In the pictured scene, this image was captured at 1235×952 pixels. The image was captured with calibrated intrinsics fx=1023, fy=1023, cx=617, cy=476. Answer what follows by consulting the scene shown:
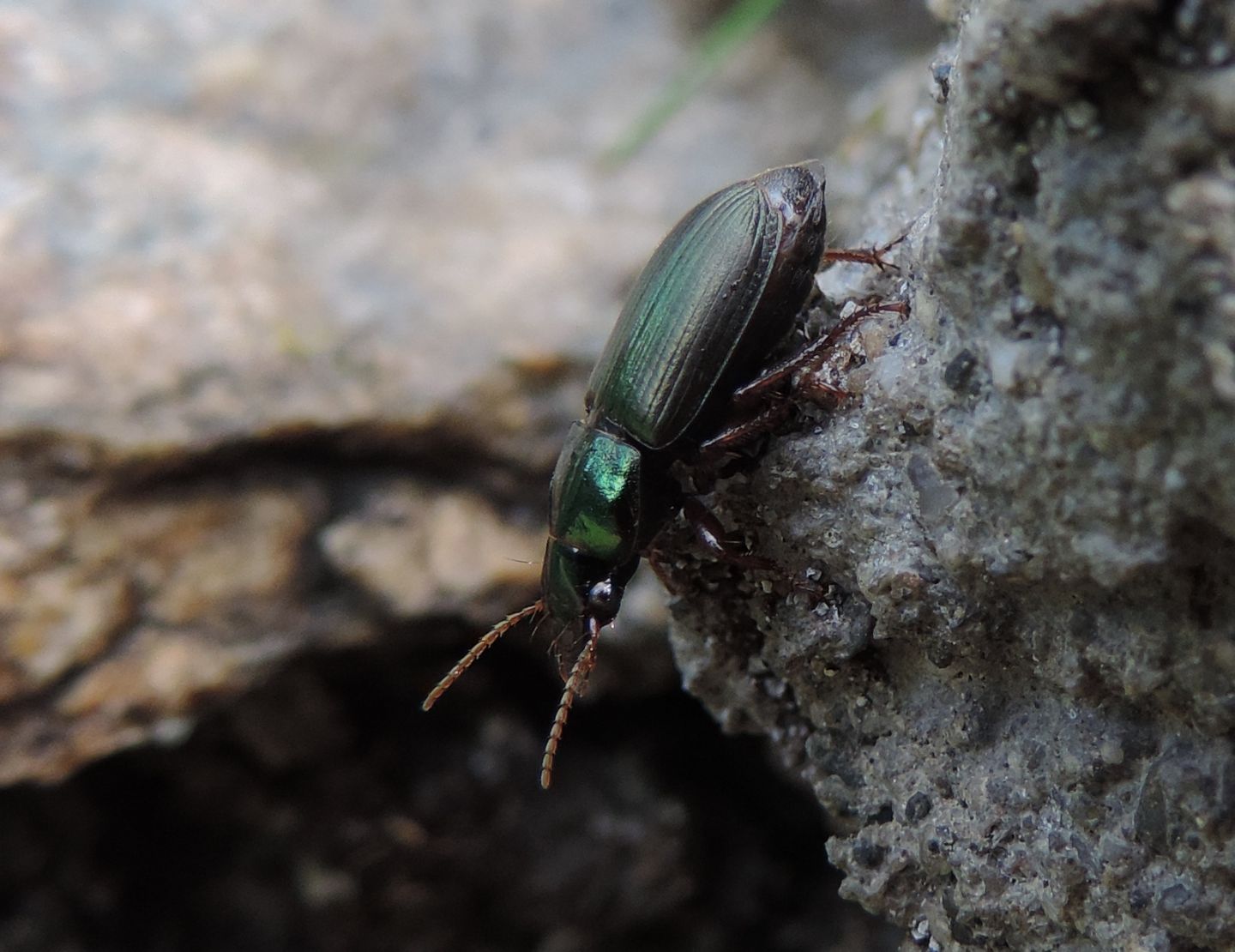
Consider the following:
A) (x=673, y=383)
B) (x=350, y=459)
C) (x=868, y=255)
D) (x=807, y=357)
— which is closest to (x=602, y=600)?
(x=673, y=383)

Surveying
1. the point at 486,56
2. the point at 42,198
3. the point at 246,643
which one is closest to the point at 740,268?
the point at 246,643

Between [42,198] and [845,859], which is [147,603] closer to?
[42,198]

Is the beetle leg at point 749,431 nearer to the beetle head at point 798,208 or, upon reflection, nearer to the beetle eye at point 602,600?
the beetle head at point 798,208

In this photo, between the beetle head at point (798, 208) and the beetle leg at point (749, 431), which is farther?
the beetle head at point (798, 208)

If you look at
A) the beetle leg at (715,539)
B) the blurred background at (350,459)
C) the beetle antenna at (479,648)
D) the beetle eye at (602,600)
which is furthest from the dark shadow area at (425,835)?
the beetle leg at (715,539)

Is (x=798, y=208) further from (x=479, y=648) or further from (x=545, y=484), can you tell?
(x=545, y=484)

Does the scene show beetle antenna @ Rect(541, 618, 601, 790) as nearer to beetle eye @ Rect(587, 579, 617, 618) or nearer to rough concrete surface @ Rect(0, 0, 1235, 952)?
beetle eye @ Rect(587, 579, 617, 618)

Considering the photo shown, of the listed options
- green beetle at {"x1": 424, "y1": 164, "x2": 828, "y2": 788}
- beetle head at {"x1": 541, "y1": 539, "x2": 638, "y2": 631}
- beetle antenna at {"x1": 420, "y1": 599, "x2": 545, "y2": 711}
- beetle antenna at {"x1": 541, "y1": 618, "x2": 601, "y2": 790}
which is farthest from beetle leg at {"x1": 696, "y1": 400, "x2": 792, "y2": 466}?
beetle antenna at {"x1": 420, "y1": 599, "x2": 545, "y2": 711}
